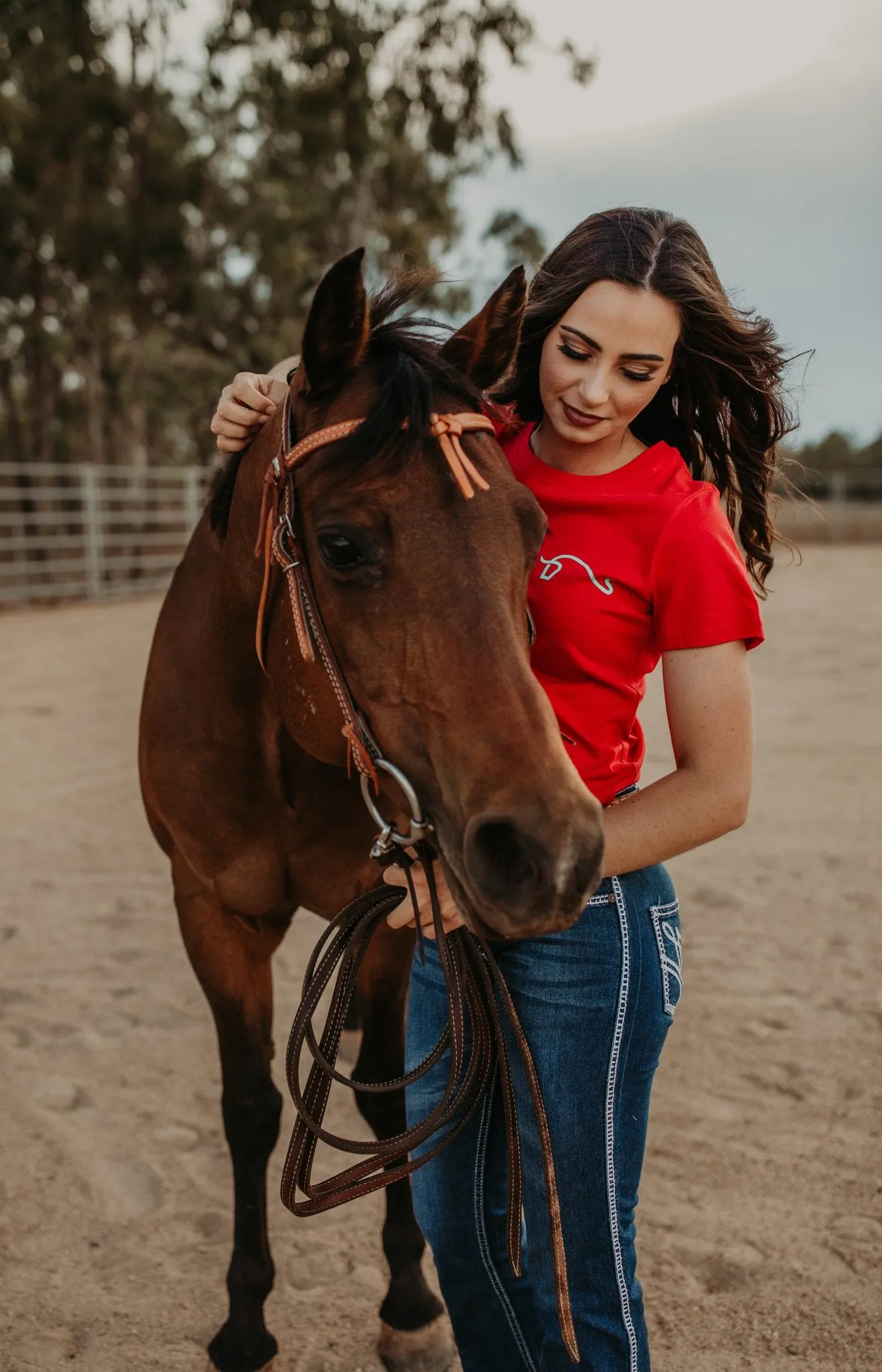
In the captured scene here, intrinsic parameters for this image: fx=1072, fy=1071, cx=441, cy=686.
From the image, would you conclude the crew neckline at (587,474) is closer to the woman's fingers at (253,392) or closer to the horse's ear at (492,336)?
the horse's ear at (492,336)

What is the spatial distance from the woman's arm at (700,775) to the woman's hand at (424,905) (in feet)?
0.81

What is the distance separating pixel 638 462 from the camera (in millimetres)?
1771

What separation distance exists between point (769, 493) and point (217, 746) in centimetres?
121

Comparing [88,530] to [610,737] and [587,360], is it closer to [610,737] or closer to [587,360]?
[587,360]

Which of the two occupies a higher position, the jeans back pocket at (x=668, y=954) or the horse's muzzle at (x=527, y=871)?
the horse's muzzle at (x=527, y=871)

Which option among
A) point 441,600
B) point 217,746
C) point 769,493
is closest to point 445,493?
point 441,600

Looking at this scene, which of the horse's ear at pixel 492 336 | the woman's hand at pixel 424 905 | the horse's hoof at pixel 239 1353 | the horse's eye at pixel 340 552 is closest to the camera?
the horse's eye at pixel 340 552

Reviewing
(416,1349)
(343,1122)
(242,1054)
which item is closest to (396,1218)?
(416,1349)

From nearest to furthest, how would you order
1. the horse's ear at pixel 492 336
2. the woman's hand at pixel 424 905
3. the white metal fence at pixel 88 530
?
the woman's hand at pixel 424 905, the horse's ear at pixel 492 336, the white metal fence at pixel 88 530

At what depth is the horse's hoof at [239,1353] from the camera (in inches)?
91.5

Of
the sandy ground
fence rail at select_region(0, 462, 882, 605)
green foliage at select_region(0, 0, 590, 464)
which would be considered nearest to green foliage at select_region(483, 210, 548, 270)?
green foliage at select_region(0, 0, 590, 464)

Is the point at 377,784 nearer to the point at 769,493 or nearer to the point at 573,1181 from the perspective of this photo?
the point at 573,1181

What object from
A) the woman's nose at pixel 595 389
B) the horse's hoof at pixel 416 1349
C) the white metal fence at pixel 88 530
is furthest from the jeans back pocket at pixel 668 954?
the white metal fence at pixel 88 530

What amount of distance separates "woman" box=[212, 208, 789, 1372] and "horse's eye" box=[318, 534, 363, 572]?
326 mm
